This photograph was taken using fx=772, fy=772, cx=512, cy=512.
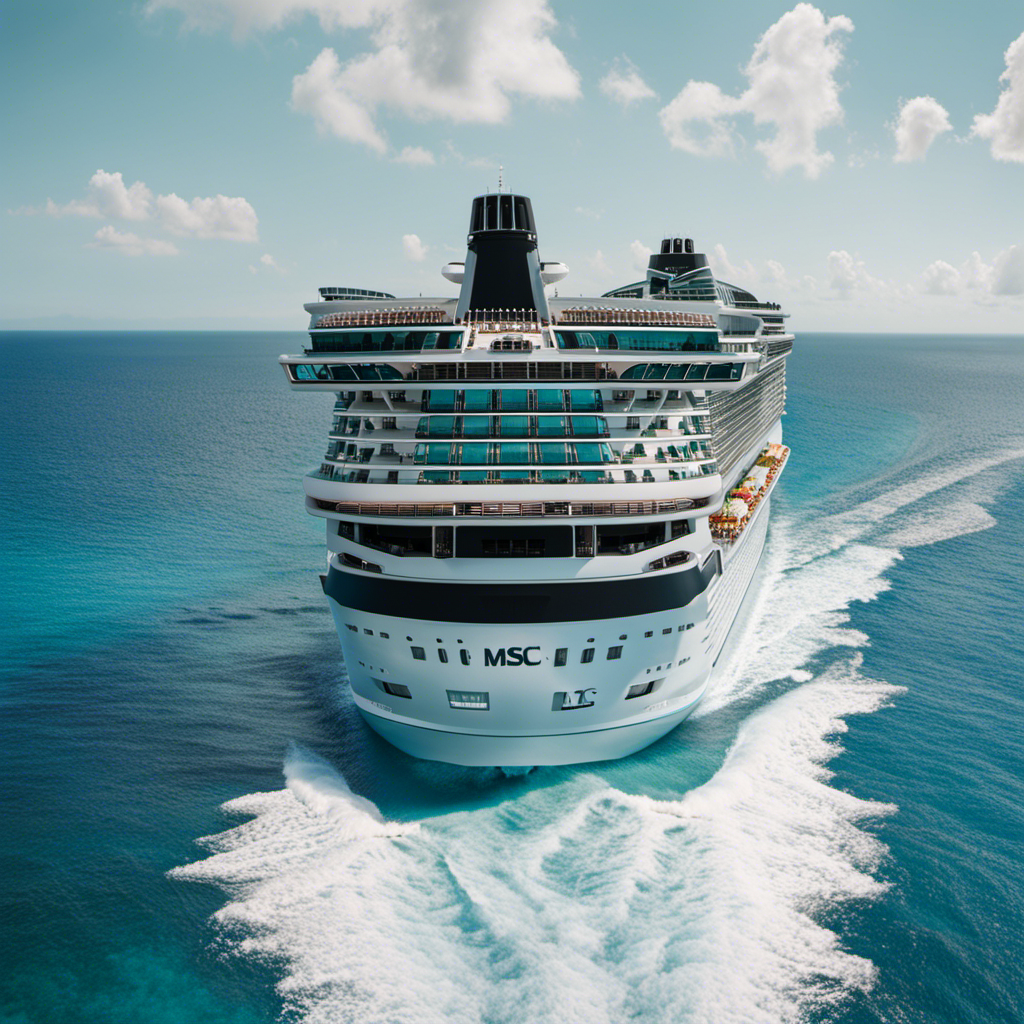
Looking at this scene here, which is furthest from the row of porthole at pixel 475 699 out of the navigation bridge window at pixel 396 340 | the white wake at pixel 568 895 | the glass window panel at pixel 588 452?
the navigation bridge window at pixel 396 340

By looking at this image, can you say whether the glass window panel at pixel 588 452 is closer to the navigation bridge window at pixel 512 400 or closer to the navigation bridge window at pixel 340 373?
the navigation bridge window at pixel 512 400

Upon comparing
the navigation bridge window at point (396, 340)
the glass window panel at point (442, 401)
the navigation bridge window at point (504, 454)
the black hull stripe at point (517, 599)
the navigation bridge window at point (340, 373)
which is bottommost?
the black hull stripe at point (517, 599)

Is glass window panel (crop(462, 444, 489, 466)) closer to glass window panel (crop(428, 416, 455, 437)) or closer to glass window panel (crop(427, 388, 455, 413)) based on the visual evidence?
glass window panel (crop(428, 416, 455, 437))

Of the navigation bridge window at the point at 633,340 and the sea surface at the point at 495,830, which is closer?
the sea surface at the point at 495,830

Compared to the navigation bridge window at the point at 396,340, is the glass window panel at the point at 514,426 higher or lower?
lower

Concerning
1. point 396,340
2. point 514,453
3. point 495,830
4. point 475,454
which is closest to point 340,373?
point 396,340
